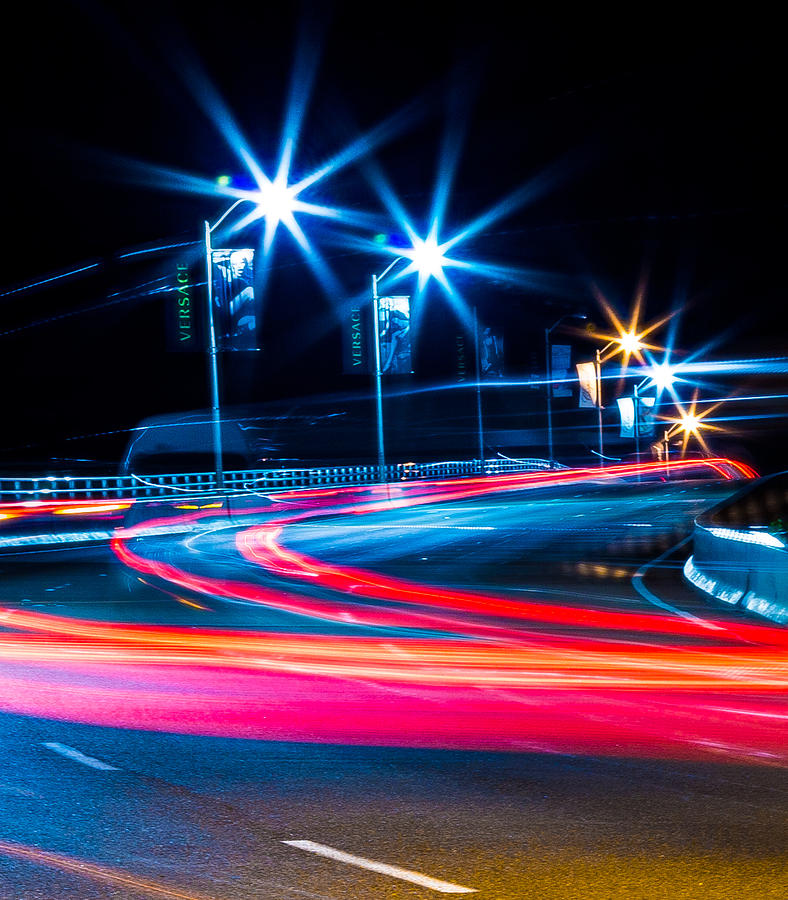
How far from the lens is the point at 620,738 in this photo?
26.9 feet

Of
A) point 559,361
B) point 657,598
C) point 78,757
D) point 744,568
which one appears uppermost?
point 559,361

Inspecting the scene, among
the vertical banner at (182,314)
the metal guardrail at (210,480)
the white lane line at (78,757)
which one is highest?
the vertical banner at (182,314)

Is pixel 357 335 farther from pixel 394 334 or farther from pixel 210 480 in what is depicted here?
pixel 210 480

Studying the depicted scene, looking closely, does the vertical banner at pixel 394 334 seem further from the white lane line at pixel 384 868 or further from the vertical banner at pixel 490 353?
the white lane line at pixel 384 868

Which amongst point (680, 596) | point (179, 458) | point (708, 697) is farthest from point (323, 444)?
point (708, 697)

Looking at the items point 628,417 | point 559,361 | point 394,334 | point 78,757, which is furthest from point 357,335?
point 628,417

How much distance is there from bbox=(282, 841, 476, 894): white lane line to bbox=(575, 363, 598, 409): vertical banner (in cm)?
6929

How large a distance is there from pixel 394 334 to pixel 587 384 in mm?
33011

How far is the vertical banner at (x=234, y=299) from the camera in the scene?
32.1 meters

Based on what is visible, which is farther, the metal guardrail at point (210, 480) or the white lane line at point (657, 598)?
the metal guardrail at point (210, 480)

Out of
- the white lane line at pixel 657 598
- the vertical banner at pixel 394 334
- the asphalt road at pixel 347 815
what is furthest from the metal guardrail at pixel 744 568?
the vertical banner at pixel 394 334

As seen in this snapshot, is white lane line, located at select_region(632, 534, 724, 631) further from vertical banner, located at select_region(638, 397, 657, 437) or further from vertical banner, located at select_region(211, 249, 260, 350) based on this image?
vertical banner, located at select_region(638, 397, 657, 437)

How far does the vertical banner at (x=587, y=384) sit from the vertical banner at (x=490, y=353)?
470 inches

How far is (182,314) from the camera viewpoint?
32.4m
